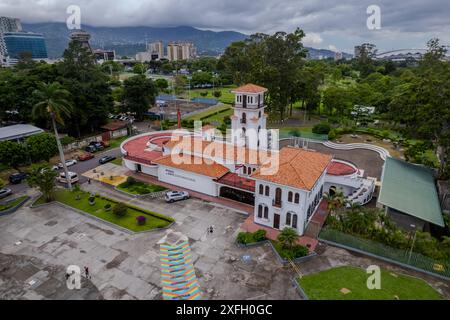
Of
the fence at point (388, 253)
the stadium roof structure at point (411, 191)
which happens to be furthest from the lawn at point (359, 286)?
the stadium roof structure at point (411, 191)

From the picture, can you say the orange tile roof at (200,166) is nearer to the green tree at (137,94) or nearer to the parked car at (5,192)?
the parked car at (5,192)

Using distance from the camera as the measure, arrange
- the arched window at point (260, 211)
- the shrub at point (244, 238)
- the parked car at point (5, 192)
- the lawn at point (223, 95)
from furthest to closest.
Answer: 1. the lawn at point (223, 95)
2. the parked car at point (5, 192)
3. the arched window at point (260, 211)
4. the shrub at point (244, 238)

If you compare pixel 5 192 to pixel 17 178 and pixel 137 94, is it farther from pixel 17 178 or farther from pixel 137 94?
pixel 137 94

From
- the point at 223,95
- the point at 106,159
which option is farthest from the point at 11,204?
the point at 223,95

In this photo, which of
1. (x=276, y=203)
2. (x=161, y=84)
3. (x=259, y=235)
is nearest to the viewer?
(x=259, y=235)

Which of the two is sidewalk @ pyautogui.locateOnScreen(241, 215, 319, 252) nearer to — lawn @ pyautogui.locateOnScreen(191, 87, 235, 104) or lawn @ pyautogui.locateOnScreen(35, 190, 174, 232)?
lawn @ pyautogui.locateOnScreen(35, 190, 174, 232)
